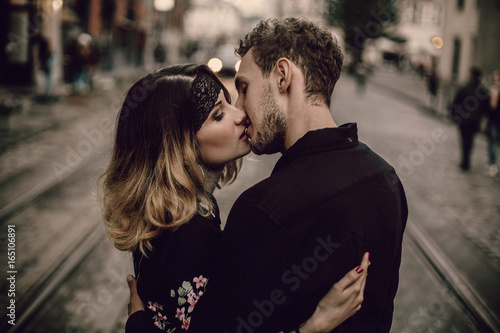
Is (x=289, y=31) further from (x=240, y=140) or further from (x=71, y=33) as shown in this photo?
(x=71, y=33)

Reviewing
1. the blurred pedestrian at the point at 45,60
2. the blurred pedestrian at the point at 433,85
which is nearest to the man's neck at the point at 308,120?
the blurred pedestrian at the point at 45,60

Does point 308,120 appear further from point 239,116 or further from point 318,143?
point 239,116

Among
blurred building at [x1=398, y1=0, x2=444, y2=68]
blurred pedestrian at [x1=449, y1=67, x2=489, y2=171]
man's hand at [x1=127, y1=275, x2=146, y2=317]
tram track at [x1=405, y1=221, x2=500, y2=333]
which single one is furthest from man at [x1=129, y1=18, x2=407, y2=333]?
blurred building at [x1=398, y1=0, x2=444, y2=68]

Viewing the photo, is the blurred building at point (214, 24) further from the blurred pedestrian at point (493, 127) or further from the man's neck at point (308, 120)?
the man's neck at point (308, 120)

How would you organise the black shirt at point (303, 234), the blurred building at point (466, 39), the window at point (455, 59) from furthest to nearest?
the window at point (455, 59) → the blurred building at point (466, 39) → the black shirt at point (303, 234)

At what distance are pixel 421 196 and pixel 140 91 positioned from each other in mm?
6194

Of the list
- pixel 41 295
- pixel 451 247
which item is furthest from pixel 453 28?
pixel 41 295

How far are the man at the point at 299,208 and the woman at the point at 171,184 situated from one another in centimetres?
15

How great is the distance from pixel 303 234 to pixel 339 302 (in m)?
0.28

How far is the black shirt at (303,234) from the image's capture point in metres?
1.25

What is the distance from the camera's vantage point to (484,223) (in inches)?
242

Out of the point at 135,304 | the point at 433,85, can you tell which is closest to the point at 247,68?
the point at 135,304

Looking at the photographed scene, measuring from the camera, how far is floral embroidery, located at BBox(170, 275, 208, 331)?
156cm

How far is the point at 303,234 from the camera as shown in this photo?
1.27m
